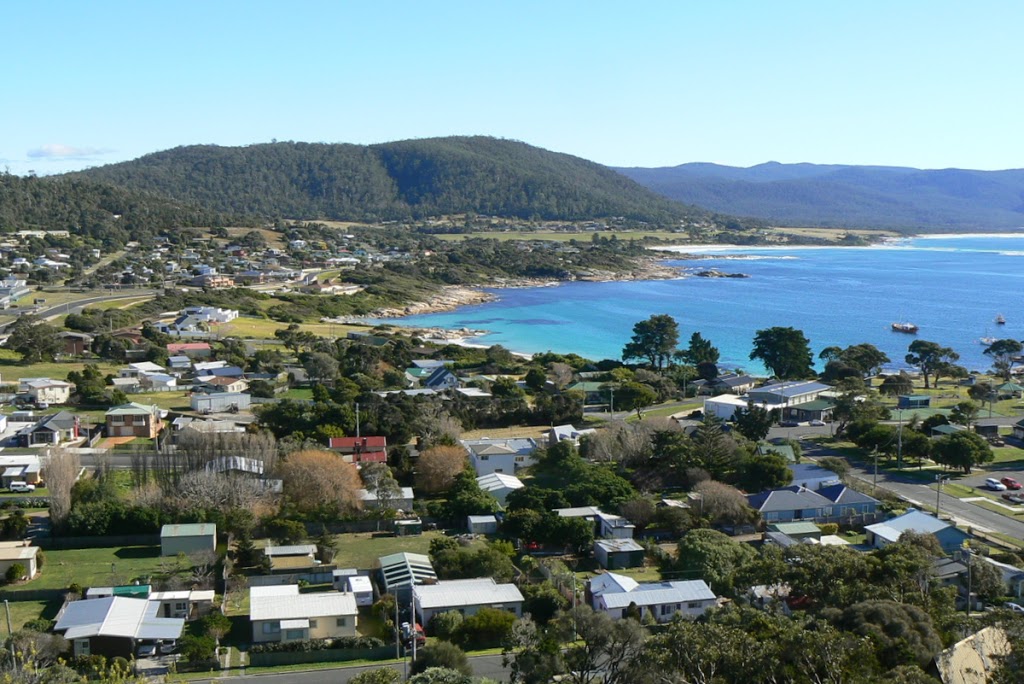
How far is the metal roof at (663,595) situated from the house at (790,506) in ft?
14.9

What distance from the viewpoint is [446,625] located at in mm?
12961

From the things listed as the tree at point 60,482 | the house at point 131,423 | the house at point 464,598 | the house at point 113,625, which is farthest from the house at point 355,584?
the house at point 131,423

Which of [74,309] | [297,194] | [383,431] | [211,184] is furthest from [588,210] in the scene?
[383,431]

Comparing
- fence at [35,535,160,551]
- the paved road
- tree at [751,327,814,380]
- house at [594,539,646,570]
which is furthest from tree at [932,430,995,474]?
fence at [35,535,160,551]

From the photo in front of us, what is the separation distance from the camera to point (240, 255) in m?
73.4

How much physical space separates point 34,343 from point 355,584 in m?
22.6

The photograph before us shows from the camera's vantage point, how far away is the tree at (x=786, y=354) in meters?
33.9

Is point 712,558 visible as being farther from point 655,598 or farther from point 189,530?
point 189,530

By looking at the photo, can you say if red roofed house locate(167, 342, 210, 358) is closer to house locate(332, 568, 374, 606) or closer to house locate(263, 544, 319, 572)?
house locate(263, 544, 319, 572)

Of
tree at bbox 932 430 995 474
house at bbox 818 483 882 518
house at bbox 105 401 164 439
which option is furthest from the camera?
house at bbox 105 401 164 439

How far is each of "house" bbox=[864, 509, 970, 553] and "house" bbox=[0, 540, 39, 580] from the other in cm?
1310

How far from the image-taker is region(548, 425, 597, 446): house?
23.3 m

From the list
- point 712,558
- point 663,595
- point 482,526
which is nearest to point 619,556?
A: point 712,558

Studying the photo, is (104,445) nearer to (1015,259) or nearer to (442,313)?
(442,313)
